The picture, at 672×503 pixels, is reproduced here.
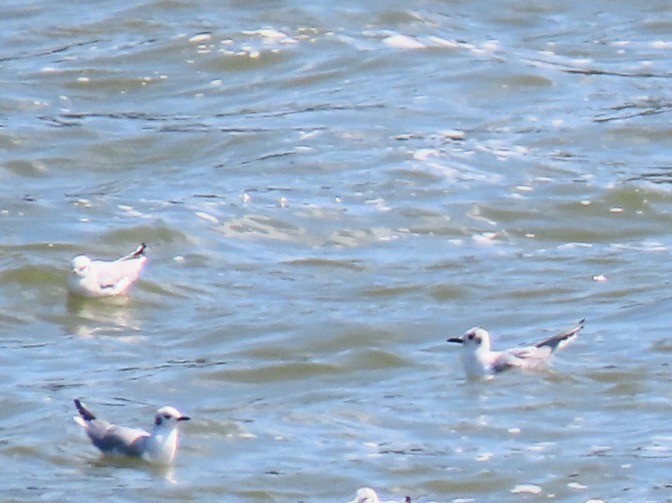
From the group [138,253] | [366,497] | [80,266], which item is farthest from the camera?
[138,253]

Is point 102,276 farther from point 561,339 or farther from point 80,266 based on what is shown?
point 561,339

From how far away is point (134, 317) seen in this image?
14.0 m

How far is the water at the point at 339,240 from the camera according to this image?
10.8 m

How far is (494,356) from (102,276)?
134 inches

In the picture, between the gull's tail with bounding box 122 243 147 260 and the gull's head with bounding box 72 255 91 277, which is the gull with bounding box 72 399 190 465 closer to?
the gull's head with bounding box 72 255 91 277

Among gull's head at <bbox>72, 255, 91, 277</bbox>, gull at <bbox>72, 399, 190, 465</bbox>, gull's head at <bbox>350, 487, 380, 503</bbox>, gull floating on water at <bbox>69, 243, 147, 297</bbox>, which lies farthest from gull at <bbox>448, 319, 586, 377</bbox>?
gull's head at <bbox>72, 255, 91, 277</bbox>

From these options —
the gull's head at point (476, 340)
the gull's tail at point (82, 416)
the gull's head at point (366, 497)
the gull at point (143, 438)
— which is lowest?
the gull's head at point (366, 497)

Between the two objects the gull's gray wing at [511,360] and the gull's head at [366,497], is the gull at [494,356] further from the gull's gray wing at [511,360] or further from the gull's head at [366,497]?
the gull's head at [366,497]

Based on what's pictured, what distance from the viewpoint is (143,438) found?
10.6 metres

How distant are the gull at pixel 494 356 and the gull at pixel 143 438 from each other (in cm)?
216

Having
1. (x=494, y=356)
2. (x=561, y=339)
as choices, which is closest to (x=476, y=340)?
(x=494, y=356)

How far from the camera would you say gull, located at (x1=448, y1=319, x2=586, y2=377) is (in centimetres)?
1202

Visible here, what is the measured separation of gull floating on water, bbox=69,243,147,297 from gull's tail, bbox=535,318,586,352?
11.0 ft

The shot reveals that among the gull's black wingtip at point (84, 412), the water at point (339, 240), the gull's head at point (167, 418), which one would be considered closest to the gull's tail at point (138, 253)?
the water at point (339, 240)
